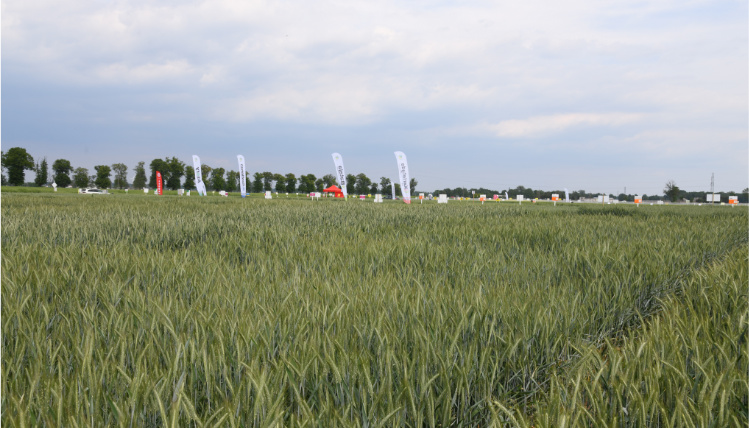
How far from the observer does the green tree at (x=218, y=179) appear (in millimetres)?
83125

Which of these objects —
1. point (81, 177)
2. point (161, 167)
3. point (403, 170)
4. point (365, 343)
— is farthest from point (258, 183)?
point (365, 343)

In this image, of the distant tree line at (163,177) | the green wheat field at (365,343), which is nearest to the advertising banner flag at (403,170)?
the green wheat field at (365,343)

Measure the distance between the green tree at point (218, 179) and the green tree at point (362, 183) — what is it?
28.2 m

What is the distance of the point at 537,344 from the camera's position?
6.70ft

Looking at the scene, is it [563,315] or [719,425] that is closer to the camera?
[719,425]

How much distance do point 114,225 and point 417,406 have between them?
18.9 feet

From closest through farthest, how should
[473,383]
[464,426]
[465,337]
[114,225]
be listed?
[464,426] < [473,383] < [465,337] < [114,225]

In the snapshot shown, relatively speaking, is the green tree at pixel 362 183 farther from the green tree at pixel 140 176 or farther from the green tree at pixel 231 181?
the green tree at pixel 140 176

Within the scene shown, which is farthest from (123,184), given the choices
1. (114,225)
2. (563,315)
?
(563,315)

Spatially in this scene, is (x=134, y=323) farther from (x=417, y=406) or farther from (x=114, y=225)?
(x=114, y=225)

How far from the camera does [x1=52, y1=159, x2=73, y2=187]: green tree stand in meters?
79.1

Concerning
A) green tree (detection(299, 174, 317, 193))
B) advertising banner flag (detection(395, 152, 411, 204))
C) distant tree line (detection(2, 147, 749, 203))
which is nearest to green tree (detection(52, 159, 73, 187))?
distant tree line (detection(2, 147, 749, 203))

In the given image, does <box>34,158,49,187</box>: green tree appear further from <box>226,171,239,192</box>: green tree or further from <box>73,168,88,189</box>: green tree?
<box>226,171,239,192</box>: green tree

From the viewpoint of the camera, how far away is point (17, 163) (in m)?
66.8
